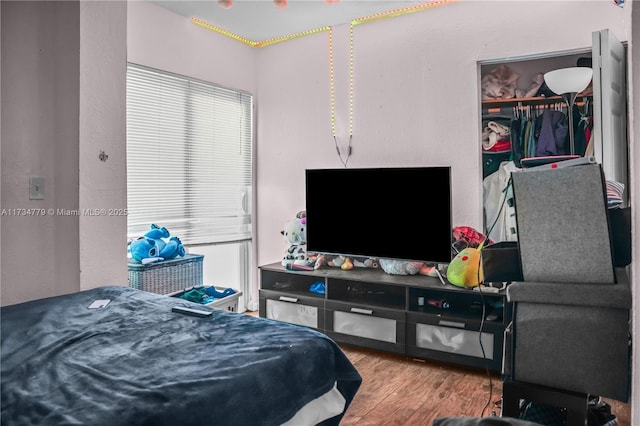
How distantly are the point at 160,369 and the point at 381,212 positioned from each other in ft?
7.49

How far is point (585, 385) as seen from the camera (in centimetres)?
160

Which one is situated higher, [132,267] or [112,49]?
[112,49]

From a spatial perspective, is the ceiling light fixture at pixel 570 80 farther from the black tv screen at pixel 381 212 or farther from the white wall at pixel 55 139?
the white wall at pixel 55 139

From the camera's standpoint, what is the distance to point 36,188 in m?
2.25

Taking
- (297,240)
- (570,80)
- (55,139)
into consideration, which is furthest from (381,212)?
(55,139)

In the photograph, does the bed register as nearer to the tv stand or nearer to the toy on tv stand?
the tv stand

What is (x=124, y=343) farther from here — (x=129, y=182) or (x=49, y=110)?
(x=129, y=182)

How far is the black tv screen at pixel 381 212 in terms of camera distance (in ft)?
10.2

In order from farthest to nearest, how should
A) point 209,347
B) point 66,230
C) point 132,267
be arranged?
point 132,267
point 66,230
point 209,347

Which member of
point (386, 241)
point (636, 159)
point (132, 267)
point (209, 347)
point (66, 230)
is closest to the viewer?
point (636, 159)

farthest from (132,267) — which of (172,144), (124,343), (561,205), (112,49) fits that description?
(561,205)

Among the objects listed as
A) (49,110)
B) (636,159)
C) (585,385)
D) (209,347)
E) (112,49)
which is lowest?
(585,385)

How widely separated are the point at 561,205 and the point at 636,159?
20.7 inches

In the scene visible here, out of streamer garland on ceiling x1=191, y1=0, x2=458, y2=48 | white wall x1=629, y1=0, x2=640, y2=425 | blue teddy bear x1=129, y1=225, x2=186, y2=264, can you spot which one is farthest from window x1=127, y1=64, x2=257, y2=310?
white wall x1=629, y1=0, x2=640, y2=425
